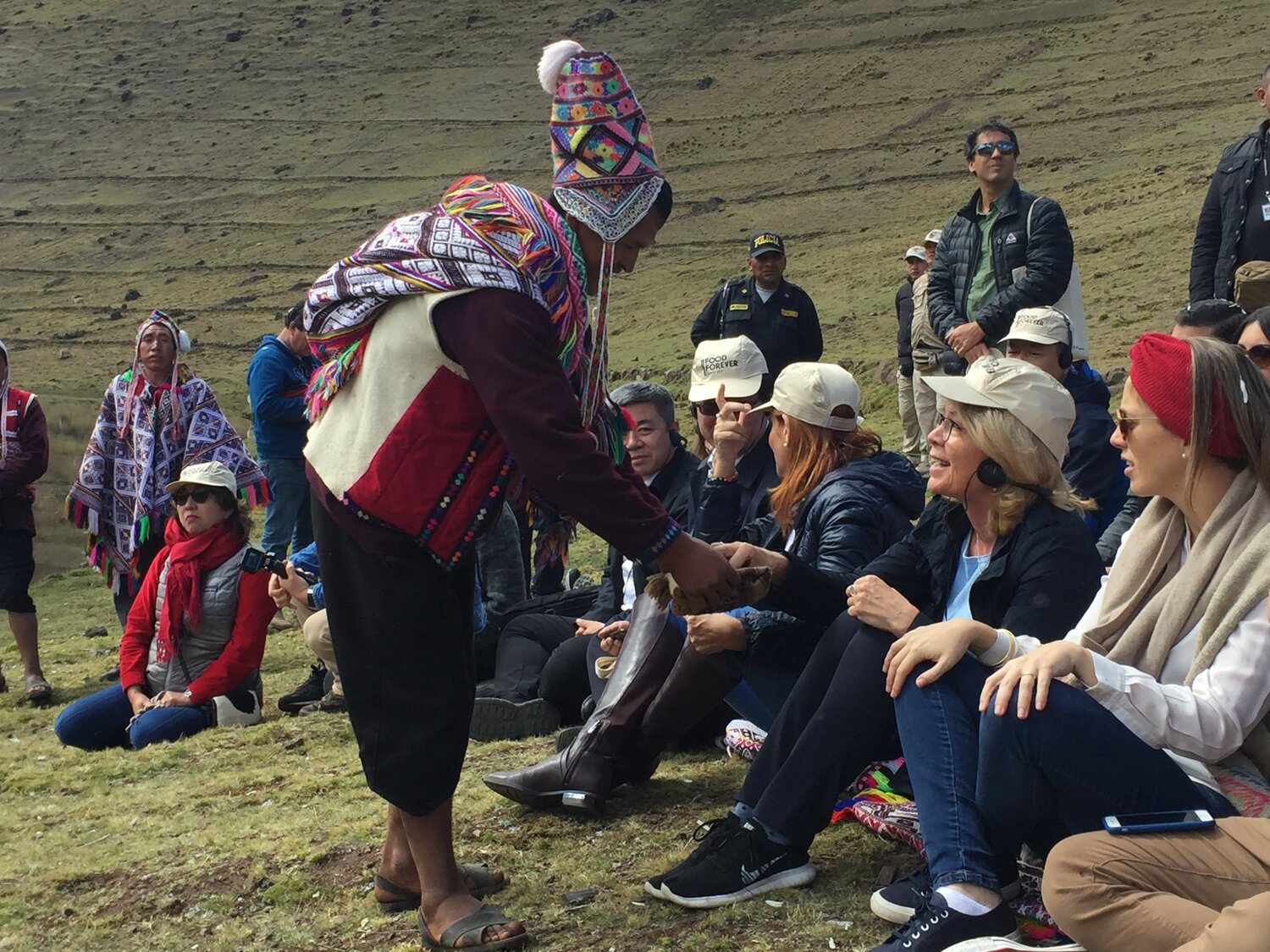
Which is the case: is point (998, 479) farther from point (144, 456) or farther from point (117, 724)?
point (144, 456)

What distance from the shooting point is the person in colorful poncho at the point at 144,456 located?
7625 millimetres

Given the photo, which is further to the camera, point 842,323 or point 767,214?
point 767,214

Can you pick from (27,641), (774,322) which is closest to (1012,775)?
(27,641)

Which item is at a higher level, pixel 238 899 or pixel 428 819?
pixel 428 819

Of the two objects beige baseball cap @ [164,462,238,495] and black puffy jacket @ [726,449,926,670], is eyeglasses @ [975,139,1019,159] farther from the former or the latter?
beige baseball cap @ [164,462,238,495]

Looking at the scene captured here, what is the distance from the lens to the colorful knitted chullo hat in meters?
3.34

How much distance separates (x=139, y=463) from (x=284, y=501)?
0.84m

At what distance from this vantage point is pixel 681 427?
546 inches

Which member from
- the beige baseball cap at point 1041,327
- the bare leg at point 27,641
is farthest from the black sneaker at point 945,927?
the bare leg at point 27,641

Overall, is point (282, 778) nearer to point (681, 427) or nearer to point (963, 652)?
point (963, 652)

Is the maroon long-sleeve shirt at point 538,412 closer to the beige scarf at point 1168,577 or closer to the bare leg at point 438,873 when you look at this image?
the bare leg at point 438,873

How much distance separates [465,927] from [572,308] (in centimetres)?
142

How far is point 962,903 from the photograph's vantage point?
2.85 meters

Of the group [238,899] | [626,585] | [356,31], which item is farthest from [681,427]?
[356,31]
